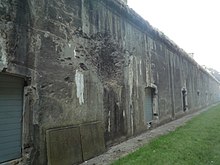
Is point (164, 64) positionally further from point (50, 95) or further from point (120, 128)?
point (50, 95)

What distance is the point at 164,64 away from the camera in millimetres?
12414

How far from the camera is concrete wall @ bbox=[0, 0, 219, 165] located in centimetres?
430

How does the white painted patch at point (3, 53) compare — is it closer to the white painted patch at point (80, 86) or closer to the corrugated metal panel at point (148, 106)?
the white painted patch at point (80, 86)

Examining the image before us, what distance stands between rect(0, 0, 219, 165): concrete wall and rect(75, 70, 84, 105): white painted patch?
0.8 inches

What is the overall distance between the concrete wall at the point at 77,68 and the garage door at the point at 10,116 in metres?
0.12

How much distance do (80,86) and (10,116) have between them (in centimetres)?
179

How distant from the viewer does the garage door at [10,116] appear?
4.07m

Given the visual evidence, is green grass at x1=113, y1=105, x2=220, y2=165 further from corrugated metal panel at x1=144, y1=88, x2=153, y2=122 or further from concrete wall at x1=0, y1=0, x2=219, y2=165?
corrugated metal panel at x1=144, y1=88, x2=153, y2=122

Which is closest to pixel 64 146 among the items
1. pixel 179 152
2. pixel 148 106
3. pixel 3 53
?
pixel 3 53

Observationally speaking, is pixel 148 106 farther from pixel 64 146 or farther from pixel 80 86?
Result: pixel 64 146

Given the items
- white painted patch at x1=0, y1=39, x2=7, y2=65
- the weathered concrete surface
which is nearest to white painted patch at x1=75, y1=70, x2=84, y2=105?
the weathered concrete surface

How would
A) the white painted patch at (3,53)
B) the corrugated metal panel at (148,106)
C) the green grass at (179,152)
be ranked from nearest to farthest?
the white painted patch at (3,53) < the green grass at (179,152) < the corrugated metal panel at (148,106)

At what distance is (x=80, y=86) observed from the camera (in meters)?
5.69

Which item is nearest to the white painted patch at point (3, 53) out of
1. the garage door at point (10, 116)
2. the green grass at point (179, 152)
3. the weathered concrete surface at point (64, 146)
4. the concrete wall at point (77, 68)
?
the concrete wall at point (77, 68)
